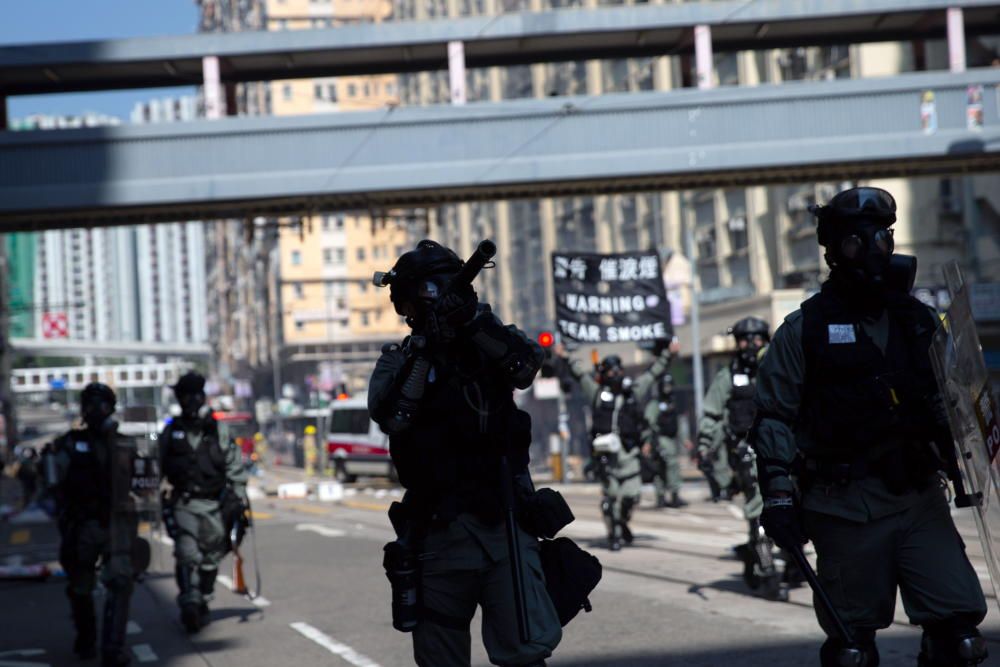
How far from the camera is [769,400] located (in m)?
4.55

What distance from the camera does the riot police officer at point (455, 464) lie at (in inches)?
170

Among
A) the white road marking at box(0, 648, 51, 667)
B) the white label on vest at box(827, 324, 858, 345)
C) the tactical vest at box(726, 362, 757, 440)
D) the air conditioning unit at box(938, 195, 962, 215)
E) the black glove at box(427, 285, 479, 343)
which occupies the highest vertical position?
the air conditioning unit at box(938, 195, 962, 215)

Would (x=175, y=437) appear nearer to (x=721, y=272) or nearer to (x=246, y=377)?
(x=721, y=272)

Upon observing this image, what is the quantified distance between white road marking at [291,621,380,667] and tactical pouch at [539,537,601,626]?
11.5 feet

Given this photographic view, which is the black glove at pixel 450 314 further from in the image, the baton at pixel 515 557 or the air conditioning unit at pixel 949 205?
the air conditioning unit at pixel 949 205

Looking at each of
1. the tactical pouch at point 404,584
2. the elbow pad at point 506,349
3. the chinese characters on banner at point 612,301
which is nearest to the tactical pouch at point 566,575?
the tactical pouch at point 404,584

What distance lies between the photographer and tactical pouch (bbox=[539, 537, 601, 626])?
4.41 m

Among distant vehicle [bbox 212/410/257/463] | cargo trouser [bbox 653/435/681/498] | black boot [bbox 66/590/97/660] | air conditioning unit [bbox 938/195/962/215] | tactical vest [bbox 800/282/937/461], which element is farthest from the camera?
distant vehicle [bbox 212/410/257/463]

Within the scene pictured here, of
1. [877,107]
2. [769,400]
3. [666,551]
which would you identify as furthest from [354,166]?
[769,400]

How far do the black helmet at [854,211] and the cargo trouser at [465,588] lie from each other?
1397mm

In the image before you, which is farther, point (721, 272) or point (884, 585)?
point (721, 272)

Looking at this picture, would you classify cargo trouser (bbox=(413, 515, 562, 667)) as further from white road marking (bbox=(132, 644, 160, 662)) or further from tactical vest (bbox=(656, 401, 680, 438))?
tactical vest (bbox=(656, 401, 680, 438))

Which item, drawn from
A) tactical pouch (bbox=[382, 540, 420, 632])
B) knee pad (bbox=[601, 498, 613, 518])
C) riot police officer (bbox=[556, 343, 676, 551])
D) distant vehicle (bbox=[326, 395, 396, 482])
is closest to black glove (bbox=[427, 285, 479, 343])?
tactical pouch (bbox=[382, 540, 420, 632])

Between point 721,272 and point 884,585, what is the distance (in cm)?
3716
